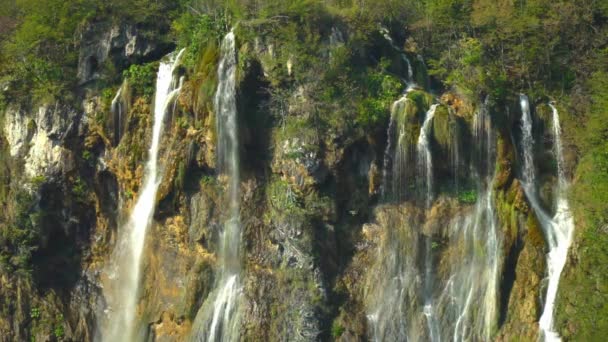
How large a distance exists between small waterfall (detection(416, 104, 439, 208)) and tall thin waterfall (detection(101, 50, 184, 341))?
767 cm

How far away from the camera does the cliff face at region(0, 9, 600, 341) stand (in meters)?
21.1

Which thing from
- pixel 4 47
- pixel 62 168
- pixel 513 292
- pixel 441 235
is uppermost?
pixel 4 47

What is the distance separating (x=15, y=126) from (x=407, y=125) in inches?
522

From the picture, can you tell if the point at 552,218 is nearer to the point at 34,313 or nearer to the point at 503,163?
the point at 503,163

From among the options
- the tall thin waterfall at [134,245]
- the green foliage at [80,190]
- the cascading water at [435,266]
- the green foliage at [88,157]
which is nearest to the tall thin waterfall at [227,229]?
the tall thin waterfall at [134,245]

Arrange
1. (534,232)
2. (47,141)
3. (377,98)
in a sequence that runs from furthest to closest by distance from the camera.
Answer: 1. (47,141)
2. (377,98)
3. (534,232)

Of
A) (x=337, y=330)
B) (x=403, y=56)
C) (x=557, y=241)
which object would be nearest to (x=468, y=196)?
(x=557, y=241)

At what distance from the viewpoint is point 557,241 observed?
20781 millimetres

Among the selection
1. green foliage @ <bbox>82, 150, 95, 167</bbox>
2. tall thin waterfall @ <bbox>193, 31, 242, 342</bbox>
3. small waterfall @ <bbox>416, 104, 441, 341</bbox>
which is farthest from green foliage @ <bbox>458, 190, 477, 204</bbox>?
green foliage @ <bbox>82, 150, 95, 167</bbox>

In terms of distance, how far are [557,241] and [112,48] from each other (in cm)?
1543

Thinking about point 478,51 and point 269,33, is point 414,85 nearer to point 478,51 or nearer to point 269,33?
point 478,51

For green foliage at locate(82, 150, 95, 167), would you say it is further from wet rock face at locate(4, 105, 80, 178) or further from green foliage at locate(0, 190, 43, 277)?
green foliage at locate(0, 190, 43, 277)

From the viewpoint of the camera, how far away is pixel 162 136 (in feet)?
76.9

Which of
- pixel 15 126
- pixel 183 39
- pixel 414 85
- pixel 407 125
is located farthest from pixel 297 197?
pixel 15 126
